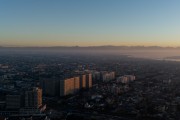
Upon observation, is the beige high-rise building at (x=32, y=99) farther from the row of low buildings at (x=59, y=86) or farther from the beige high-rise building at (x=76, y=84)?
the beige high-rise building at (x=76, y=84)

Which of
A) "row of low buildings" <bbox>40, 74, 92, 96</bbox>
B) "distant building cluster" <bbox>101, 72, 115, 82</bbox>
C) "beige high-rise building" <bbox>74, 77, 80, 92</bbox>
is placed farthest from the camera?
"distant building cluster" <bbox>101, 72, 115, 82</bbox>

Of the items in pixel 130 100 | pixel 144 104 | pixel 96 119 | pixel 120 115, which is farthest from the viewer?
pixel 130 100

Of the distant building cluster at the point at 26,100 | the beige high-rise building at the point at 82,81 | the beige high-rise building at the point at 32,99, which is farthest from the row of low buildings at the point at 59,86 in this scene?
the beige high-rise building at the point at 32,99

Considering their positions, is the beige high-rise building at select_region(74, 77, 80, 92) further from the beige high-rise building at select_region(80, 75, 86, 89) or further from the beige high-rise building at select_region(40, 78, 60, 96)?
the beige high-rise building at select_region(40, 78, 60, 96)

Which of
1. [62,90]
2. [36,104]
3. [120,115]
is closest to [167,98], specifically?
[120,115]

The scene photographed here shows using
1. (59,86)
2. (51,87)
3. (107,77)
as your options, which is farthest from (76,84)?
(107,77)

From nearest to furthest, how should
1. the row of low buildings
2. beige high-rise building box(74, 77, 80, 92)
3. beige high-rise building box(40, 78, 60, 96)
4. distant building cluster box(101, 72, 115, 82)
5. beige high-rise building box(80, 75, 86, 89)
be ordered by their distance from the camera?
the row of low buildings, beige high-rise building box(40, 78, 60, 96), beige high-rise building box(74, 77, 80, 92), beige high-rise building box(80, 75, 86, 89), distant building cluster box(101, 72, 115, 82)

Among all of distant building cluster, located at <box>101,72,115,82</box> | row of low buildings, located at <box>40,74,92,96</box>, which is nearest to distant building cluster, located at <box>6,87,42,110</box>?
row of low buildings, located at <box>40,74,92,96</box>

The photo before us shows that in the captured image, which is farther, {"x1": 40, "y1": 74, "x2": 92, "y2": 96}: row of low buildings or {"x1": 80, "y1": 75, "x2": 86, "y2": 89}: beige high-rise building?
{"x1": 80, "y1": 75, "x2": 86, "y2": 89}: beige high-rise building

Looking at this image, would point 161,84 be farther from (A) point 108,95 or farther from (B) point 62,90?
(B) point 62,90

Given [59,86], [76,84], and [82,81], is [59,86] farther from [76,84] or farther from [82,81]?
[82,81]

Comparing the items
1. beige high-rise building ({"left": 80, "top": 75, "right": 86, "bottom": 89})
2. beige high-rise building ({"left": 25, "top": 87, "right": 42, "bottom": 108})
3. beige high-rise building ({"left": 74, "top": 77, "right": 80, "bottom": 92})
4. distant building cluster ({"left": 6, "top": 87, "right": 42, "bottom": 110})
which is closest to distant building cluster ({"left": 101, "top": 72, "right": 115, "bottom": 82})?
beige high-rise building ({"left": 80, "top": 75, "right": 86, "bottom": 89})
